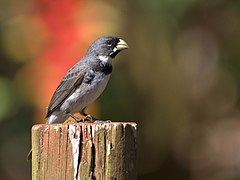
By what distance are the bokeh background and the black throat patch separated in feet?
2.92

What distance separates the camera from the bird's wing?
6355 mm

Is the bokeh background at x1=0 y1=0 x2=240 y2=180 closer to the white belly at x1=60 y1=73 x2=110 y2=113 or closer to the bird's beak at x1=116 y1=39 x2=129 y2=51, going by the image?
the bird's beak at x1=116 y1=39 x2=129 y2=51

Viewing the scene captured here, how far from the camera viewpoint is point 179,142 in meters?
8.92

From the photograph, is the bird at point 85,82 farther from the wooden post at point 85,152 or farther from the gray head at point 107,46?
the wooden post at point 85,152

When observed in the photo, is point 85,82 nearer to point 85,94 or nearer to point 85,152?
point 85,94

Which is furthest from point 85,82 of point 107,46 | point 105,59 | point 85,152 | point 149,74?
point 85,152

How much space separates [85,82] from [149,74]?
2130 mm

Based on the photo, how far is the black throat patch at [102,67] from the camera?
6352 mm

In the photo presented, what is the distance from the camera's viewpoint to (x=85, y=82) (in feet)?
20.8

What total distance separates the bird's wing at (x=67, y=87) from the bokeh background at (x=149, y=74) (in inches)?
31.4

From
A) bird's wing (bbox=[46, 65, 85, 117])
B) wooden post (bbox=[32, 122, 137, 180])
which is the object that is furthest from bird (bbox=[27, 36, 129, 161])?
wooden post (bbox=[32, 122, 137, 180])

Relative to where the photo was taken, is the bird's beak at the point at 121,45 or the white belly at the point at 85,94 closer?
the white belly at the point at 85,94

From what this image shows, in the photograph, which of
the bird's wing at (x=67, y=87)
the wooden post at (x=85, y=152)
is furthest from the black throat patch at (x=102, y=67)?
the wooden post at (x=85, y=152)

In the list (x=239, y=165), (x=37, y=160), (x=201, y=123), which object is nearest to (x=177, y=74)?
(x=201, y=123)
